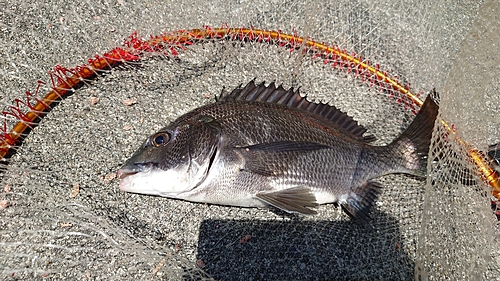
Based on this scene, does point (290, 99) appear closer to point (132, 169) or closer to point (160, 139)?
point (160, 139)

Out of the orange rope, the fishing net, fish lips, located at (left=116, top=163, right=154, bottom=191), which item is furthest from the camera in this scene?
the orange rope

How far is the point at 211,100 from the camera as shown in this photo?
2240mm

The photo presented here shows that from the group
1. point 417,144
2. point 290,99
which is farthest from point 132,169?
point 417,144

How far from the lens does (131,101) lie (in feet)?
7.10

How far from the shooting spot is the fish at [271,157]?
1.66 meters

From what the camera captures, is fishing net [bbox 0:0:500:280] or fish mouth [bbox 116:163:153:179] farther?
fishing net [bbox 0:0:500:280]

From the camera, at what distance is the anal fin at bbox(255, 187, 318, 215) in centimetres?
169

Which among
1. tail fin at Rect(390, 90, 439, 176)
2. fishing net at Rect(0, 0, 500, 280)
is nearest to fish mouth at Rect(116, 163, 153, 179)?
fishing net at Rect(0, 0, 500, 280)

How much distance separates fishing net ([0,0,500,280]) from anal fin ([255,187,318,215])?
0.27 metres

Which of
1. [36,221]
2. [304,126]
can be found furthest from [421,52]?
[36,221]

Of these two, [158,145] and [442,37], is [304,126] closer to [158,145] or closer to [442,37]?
[158,145]

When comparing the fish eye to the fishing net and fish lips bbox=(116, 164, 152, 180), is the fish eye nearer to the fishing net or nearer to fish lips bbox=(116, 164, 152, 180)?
fish lips bbox=(116, 164, 152, 180)

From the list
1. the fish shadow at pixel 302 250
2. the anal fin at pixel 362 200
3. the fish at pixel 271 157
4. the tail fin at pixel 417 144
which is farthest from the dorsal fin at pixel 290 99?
the fish shadow at pixel 302 250

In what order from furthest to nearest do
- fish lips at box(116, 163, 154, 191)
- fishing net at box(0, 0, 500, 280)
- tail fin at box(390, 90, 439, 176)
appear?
tail fin at box(390, 90, 439, 176) < fishing net at box(0, 0, 500, 280) < fish lips at box(116, 163, 154, 191)
